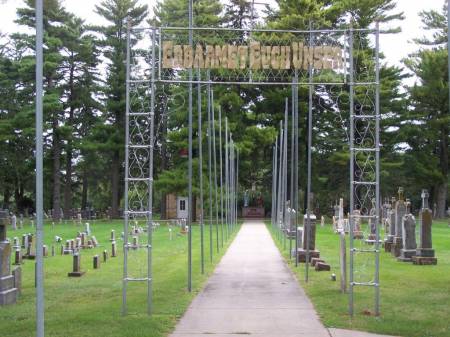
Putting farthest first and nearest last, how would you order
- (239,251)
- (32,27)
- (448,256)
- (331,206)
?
(331,206) → (32,27) → (239,251) → (448,256)

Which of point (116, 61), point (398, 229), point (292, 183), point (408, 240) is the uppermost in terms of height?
point (116, 61)

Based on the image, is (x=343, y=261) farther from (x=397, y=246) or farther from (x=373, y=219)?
(x=373, y=219)

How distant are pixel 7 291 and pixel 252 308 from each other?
426 centimetres

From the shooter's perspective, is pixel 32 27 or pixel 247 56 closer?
pixel 247 56

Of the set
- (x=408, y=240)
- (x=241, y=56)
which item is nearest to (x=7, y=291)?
(x=241, y=56)

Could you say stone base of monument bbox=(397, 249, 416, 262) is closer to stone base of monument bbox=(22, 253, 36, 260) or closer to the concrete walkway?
the concrete walkway

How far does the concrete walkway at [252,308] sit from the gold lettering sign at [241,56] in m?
3.92

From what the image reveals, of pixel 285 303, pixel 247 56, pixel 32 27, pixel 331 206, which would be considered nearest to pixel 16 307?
pixel 285 303

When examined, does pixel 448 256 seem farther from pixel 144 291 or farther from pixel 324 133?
pixel 324 133

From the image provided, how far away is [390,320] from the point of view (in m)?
9.84

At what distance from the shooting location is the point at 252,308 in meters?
10.9

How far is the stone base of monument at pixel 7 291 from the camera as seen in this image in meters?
11.4

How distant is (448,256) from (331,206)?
1509 inches

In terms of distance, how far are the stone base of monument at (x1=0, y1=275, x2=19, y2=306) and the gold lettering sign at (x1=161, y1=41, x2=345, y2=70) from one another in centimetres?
466
